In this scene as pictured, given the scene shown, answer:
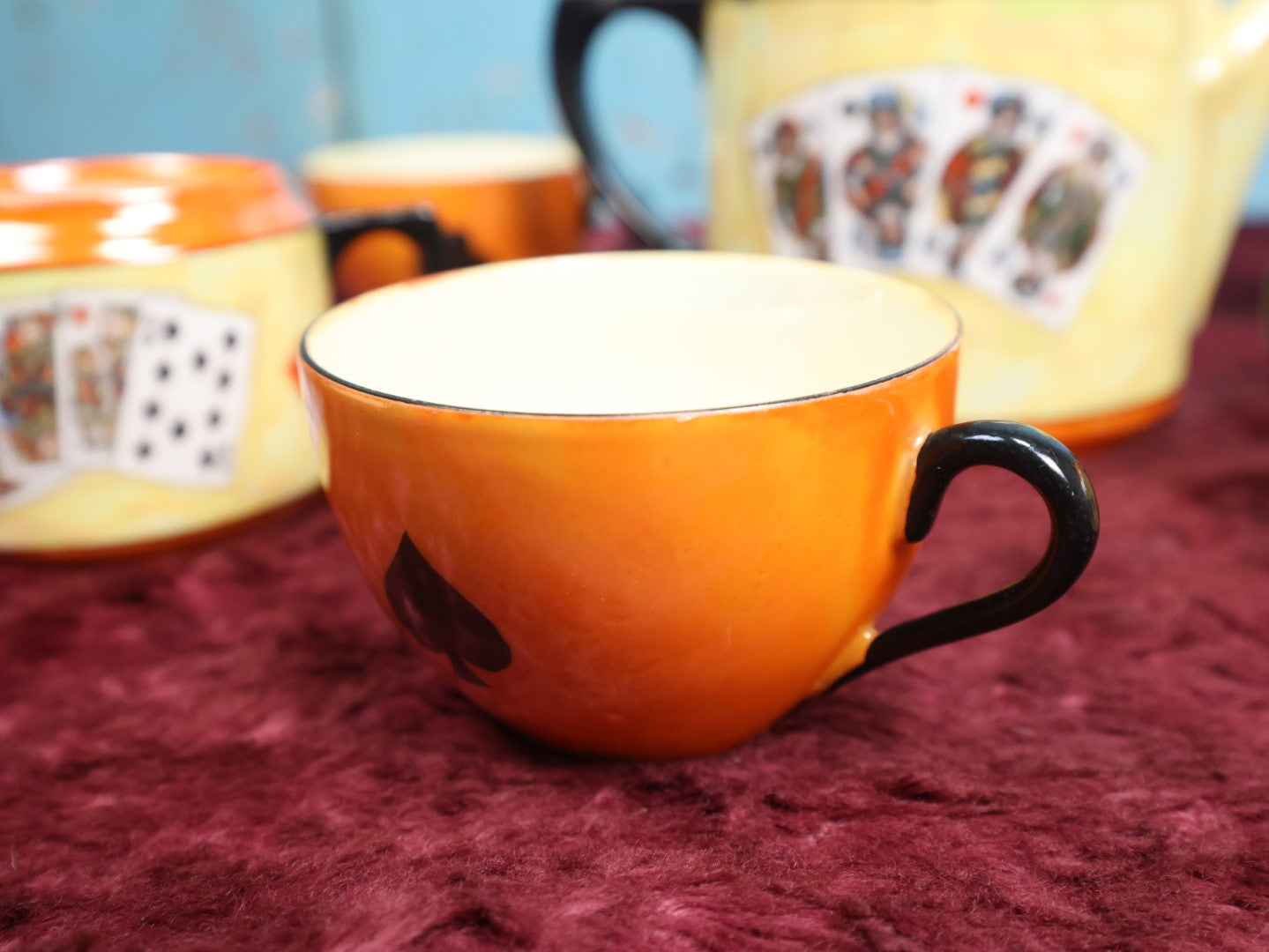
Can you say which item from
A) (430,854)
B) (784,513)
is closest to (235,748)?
(430,854)

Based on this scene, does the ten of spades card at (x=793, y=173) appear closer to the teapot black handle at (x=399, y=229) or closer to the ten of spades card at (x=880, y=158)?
the ten of spades card at (x=880, y=158)

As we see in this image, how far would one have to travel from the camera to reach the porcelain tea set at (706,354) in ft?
0.87

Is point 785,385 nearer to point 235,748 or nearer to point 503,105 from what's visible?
point 235,748

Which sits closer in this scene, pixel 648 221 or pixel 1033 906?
pixel 1033 906

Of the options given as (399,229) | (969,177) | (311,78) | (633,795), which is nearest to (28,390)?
(399,229)

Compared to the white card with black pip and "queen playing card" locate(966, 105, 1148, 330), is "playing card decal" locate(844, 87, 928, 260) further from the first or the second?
the white card with black pip

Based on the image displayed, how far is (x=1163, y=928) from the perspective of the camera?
26 cm

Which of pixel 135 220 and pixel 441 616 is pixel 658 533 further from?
A: pixel 135 220

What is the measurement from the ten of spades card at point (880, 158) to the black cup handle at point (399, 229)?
0.18 meters

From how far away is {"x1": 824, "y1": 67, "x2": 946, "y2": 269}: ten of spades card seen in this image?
0.47 m

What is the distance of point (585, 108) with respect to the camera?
0.58 meters

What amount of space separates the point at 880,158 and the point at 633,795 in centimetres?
30

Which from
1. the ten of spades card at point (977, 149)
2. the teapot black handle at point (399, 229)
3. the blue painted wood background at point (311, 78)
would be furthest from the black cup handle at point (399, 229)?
the blue painted wood background at point (311, 78)

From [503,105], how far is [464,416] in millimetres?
1051
